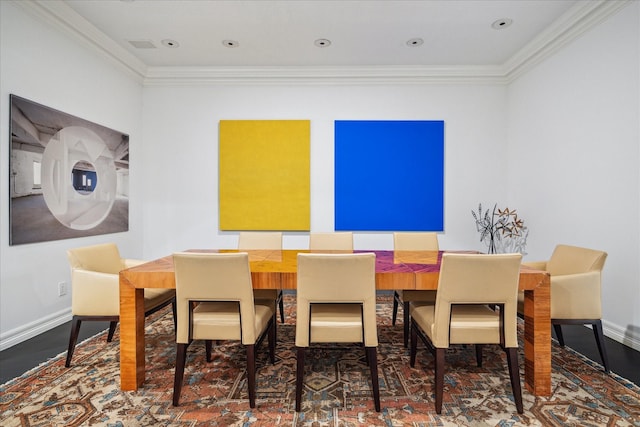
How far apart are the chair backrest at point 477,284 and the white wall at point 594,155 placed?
1723mm

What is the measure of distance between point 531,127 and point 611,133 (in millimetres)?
1154

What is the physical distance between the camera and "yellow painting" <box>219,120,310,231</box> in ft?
14.6

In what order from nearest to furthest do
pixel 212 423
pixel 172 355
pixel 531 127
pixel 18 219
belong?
pixel 212 423
pixel 172 355
pixel 18 219
pixel 531 127

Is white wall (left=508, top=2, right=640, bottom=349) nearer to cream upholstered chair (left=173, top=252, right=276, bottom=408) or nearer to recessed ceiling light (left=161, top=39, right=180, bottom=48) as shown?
cream upholstered chair (left=173, top=252, right=276, bottom=408)

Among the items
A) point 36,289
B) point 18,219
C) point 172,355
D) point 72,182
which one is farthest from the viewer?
point 72,182

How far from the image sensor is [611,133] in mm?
2895

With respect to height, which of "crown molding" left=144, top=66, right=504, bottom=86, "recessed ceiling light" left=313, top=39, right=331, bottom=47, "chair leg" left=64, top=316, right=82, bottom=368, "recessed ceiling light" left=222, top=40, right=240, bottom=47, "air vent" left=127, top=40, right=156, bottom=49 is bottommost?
"chair leg" left=64, top=316, right=82, bottom=368

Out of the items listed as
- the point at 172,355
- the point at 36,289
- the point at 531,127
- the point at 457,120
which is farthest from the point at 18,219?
the point at 531,127

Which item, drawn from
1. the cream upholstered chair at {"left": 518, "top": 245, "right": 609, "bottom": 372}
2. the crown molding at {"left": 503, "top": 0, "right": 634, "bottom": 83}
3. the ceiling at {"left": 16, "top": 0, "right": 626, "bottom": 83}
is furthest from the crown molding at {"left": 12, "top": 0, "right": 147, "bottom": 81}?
the crown molding at {"left": 503, "top": 0, "right": 634, "bottom": 83}

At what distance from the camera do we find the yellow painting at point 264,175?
4.45 metres

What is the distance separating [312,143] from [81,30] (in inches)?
108

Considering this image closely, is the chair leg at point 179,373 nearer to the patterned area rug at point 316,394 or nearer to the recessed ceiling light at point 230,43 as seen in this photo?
the patterned area rug at point 316,394

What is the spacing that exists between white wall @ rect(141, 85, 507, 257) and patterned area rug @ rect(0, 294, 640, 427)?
2.11m

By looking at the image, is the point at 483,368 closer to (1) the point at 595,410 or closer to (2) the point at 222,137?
(1) the point at 595,410
